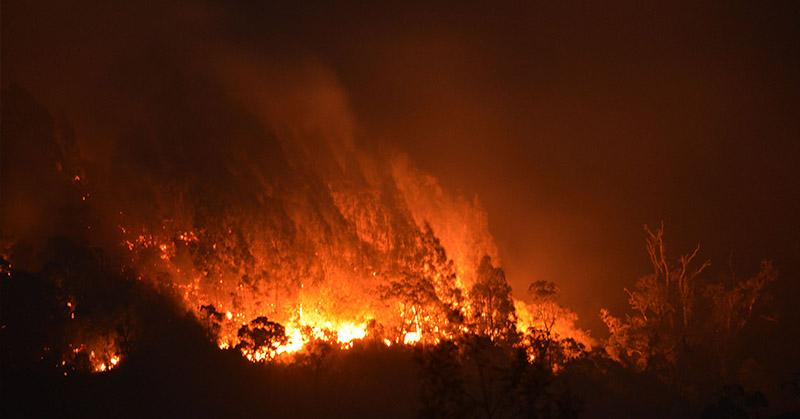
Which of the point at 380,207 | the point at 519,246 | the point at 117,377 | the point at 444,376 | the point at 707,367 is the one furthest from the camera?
the point at 519,246

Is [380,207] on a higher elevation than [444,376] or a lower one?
higher

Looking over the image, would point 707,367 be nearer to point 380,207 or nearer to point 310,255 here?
point 380,207

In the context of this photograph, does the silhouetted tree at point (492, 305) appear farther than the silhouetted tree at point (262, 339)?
Yes

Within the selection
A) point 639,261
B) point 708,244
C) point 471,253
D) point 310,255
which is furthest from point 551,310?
point 708,244

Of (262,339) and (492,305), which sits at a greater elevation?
(492,305)

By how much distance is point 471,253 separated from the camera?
109 feet

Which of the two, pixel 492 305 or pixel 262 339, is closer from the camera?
pixel 262 339

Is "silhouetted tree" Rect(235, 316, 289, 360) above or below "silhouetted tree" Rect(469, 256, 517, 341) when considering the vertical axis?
below

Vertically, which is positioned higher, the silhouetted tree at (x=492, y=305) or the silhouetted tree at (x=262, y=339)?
the silhouetted tree at (x=492, y=305)

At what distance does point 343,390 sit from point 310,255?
8.52m

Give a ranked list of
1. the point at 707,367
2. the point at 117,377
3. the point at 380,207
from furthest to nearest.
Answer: the point at 707,367 → the point at 380,207 → the point at 117,377

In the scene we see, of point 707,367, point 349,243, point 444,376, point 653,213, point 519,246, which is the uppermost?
point 653,213

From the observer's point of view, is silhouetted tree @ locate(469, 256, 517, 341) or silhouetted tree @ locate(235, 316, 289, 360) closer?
silhouetted tree @ locate(235, 316, 289, 360)

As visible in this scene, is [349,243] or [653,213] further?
[653,213]
